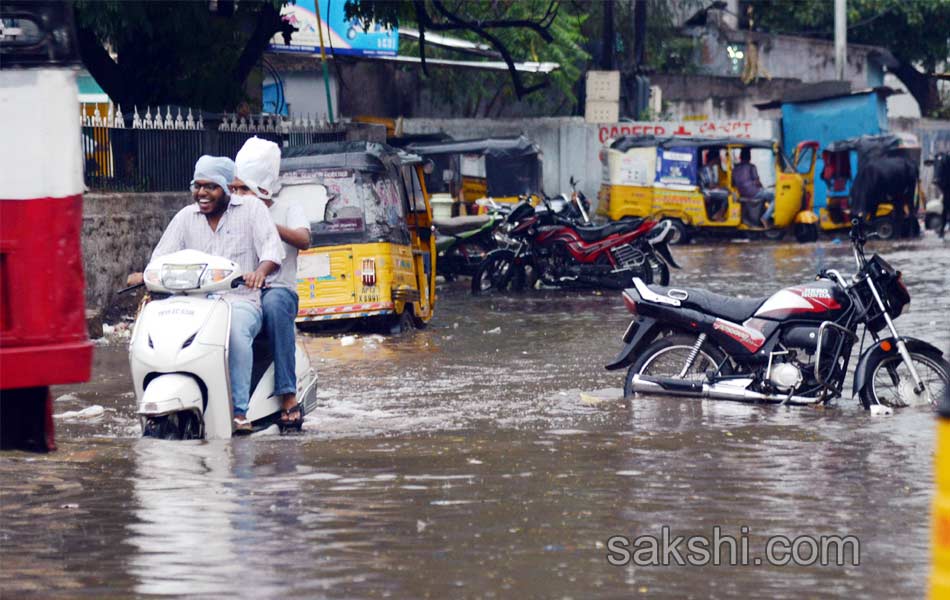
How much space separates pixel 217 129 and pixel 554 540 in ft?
38.9

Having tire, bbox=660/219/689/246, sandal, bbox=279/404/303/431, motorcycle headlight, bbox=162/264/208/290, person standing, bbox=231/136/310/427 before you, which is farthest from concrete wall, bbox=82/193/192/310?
tire, bbox=660/219/689/246

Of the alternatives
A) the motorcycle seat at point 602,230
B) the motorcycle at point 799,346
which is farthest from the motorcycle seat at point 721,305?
the motorcycle seat at point 602,230

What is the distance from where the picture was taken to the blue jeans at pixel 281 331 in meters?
7.55

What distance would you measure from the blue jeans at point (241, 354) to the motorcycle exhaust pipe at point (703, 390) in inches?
122

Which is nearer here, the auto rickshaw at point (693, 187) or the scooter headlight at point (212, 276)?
the scooter headlight at point (212, 276)

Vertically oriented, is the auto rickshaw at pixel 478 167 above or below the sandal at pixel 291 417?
above

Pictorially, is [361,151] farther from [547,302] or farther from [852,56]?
[852,56]

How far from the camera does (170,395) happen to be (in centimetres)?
682

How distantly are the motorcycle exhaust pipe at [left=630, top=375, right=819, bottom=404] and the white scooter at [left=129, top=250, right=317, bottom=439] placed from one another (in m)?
3.25

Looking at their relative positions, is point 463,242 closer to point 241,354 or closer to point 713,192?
point 713,192

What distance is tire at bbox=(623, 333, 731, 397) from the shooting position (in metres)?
9.45

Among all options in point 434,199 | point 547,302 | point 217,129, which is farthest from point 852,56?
point 217,129

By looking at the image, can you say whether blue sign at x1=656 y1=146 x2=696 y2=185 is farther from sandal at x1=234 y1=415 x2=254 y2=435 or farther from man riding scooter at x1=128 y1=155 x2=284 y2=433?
sandal at x1=234 y1=415 x2=254 y2=435
